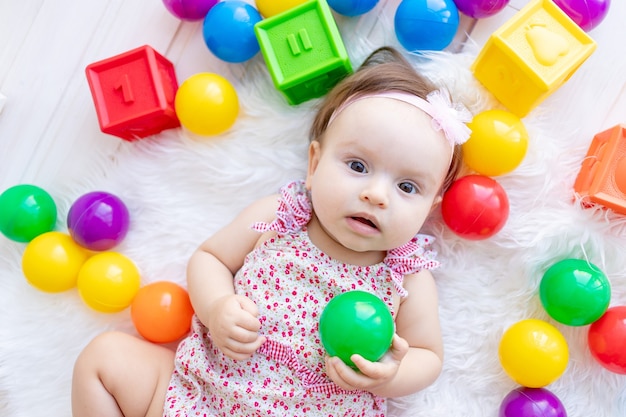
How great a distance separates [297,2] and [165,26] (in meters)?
0.32

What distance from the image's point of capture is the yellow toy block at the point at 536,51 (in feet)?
3.79

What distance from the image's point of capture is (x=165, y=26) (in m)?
1.36

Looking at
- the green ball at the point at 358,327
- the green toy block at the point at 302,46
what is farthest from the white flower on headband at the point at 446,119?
the green ball at the point at 358,327

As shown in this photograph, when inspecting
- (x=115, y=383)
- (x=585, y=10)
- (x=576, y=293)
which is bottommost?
(x=115, y=383)

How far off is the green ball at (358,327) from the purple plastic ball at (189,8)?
69 centimetres

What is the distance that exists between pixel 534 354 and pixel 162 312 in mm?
729

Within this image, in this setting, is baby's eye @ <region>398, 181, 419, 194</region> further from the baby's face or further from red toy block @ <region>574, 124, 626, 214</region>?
red toy block @ <region>574, 124, 626, 214</region>

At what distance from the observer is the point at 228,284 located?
1179 millimetres

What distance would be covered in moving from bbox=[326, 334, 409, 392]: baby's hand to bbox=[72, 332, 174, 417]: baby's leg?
347 millimetres

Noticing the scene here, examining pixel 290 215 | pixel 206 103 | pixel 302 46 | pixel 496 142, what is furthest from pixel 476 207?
pixel 206 103

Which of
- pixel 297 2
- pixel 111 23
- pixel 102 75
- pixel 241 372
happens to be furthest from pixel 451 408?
pixel 111 23

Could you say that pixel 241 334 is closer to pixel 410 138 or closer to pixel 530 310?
pixel 410 138

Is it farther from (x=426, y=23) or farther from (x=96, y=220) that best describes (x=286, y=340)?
(x=426, y=23)

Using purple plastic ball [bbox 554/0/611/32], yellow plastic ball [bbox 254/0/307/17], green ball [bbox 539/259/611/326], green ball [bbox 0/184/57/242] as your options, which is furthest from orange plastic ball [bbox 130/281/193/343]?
purple plastic ball [bbox 554/0/611/32]
